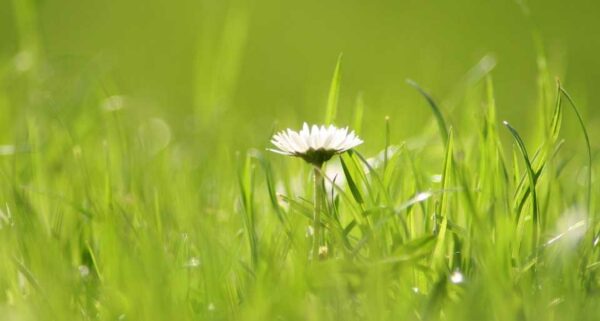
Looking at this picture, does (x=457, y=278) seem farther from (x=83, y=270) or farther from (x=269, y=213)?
(x=83, y=270)

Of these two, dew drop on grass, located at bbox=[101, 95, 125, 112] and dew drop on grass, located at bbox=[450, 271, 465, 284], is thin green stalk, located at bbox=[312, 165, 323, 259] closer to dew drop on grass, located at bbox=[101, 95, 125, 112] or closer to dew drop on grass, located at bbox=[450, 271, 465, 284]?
dew drop on grass, located at bbox=[450, 271, 465, 284]

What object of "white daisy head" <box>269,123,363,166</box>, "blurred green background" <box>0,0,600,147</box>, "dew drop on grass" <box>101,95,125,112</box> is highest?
"blurred green background" <box>0,0,600,147</box>

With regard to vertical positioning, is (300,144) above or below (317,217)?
above

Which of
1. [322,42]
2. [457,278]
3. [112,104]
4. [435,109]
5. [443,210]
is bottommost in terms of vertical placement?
[457,278]

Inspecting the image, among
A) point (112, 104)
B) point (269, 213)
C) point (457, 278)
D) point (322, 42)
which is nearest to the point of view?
point (457, 278)

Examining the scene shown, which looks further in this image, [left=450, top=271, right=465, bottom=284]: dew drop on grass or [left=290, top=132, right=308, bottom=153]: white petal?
[left=290, top=132, right=308, bottom=153]: white petal

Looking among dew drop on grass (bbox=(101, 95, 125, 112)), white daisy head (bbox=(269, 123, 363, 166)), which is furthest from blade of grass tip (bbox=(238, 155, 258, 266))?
dew drop on grass (bbox=(101, 95, 125, 112))

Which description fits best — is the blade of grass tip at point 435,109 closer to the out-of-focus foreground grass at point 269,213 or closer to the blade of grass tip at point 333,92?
the out-of-focus foreground grass at point 269,213

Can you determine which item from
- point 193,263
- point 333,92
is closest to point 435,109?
point 333,92

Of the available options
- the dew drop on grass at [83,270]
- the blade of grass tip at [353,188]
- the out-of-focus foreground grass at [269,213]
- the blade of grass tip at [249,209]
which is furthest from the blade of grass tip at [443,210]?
the dew drop on grass at [83,270]
